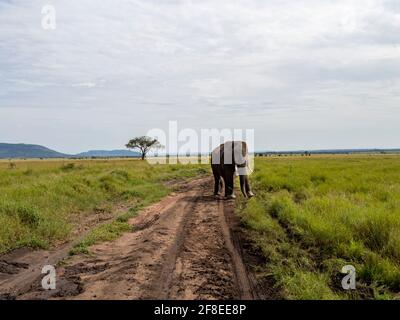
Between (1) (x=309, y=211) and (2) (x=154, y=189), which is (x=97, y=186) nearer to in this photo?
(2) (x=154, y=189)

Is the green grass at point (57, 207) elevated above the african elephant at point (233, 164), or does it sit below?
below

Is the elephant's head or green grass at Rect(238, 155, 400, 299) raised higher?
the elephant's head

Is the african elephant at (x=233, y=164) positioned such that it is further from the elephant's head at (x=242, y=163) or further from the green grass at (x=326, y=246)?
the green grass at (x=326, y=246)

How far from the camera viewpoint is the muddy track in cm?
509

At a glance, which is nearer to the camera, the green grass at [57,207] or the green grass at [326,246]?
the green grass at [326,246]

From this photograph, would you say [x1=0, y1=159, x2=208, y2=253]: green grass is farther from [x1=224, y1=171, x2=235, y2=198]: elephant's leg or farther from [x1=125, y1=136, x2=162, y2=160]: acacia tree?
[x1=125, y1=136, x2=162, y2=160]: acacia tree

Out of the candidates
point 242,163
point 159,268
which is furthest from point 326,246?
point 242,163

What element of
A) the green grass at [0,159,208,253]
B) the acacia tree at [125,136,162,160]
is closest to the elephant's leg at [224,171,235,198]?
the green grass at [0,159,208,253]

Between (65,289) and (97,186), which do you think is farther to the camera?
(97,186)

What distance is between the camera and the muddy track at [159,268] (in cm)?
509

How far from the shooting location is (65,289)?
5.33 metres

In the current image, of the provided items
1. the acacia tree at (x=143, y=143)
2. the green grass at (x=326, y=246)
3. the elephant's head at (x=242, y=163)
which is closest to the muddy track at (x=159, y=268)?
the green grass at (x=326, y=246)
